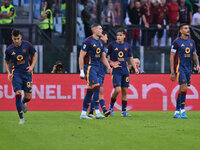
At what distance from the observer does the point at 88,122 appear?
11.3 meters

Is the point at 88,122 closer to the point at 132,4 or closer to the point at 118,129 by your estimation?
the point at 118,129

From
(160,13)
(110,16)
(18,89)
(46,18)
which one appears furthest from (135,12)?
(18,89)

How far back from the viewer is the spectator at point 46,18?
1858 cm

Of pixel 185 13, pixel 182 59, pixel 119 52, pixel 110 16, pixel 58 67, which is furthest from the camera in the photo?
pixel 110 16

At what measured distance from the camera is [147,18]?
18469 mm

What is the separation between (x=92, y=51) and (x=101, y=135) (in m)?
3.62

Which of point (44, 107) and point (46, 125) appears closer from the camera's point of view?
point (46, 125)

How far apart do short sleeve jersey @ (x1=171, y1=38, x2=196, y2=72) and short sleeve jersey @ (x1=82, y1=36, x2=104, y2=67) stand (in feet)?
5.85

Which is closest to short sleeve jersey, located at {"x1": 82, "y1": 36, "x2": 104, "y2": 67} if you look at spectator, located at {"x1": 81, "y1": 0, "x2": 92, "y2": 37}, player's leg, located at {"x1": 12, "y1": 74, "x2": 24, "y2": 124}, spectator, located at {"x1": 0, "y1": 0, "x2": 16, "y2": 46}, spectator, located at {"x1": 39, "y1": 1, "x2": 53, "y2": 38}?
player's leg, located at {"x1": 12, "y1": 74, "x2": 24, "y2": 124}

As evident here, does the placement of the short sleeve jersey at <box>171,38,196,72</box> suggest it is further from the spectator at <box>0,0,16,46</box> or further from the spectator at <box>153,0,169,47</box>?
the spectator at <box>0,0,16,46</box>

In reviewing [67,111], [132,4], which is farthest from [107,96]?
[132,4]

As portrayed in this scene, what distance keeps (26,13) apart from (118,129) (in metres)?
10.4

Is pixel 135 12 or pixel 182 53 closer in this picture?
pixel 182 53

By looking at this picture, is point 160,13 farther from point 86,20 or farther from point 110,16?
point 86,20
